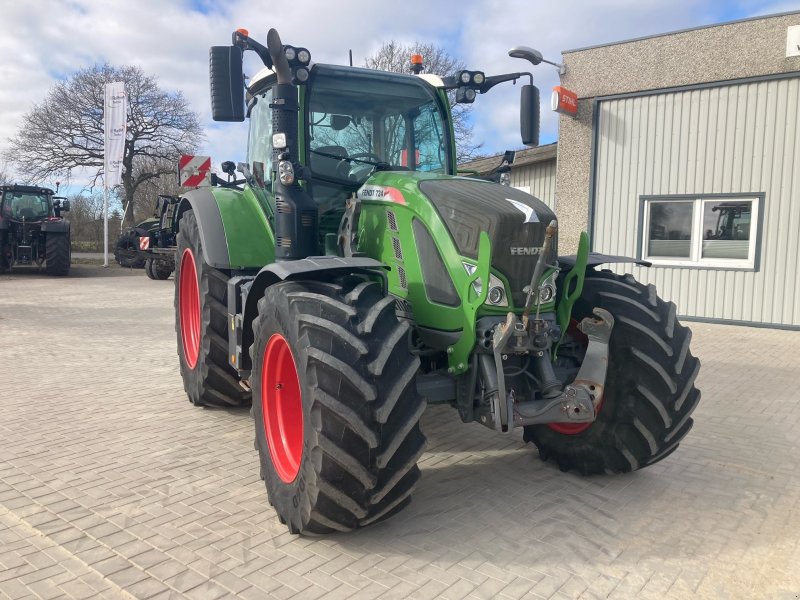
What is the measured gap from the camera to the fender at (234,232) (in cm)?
485

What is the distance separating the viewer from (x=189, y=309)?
6066 mm

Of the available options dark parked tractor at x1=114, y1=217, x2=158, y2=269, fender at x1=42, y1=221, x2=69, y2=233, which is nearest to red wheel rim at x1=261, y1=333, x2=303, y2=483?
fender at x1=42, y1=221, x2=69, y2=233

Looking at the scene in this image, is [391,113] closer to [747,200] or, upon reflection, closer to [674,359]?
[674,359]

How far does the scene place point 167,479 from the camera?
395 centimetres

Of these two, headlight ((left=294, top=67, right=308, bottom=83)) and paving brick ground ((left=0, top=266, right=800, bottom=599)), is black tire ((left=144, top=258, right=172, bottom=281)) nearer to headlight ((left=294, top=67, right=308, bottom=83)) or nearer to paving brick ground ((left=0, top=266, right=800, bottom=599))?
paving brick ground ((left=0, top=266, right=800, bottom=599))

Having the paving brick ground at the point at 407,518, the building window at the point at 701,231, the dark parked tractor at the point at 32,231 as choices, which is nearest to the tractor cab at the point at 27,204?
the dark parked tractor at the point at 32,231

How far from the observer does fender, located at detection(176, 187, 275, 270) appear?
4848 millimetres

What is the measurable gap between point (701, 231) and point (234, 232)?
8407 mm

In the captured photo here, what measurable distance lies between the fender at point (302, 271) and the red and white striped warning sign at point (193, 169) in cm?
601

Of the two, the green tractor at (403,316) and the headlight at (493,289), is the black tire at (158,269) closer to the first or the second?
the green tractor at (403,316)

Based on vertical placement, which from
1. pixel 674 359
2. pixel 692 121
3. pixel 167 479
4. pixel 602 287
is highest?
pixel 692 121

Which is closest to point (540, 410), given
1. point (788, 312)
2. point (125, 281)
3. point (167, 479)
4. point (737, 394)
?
point (167, 479)

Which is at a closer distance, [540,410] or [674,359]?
[540,410]

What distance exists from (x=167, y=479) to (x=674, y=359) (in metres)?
3.00
